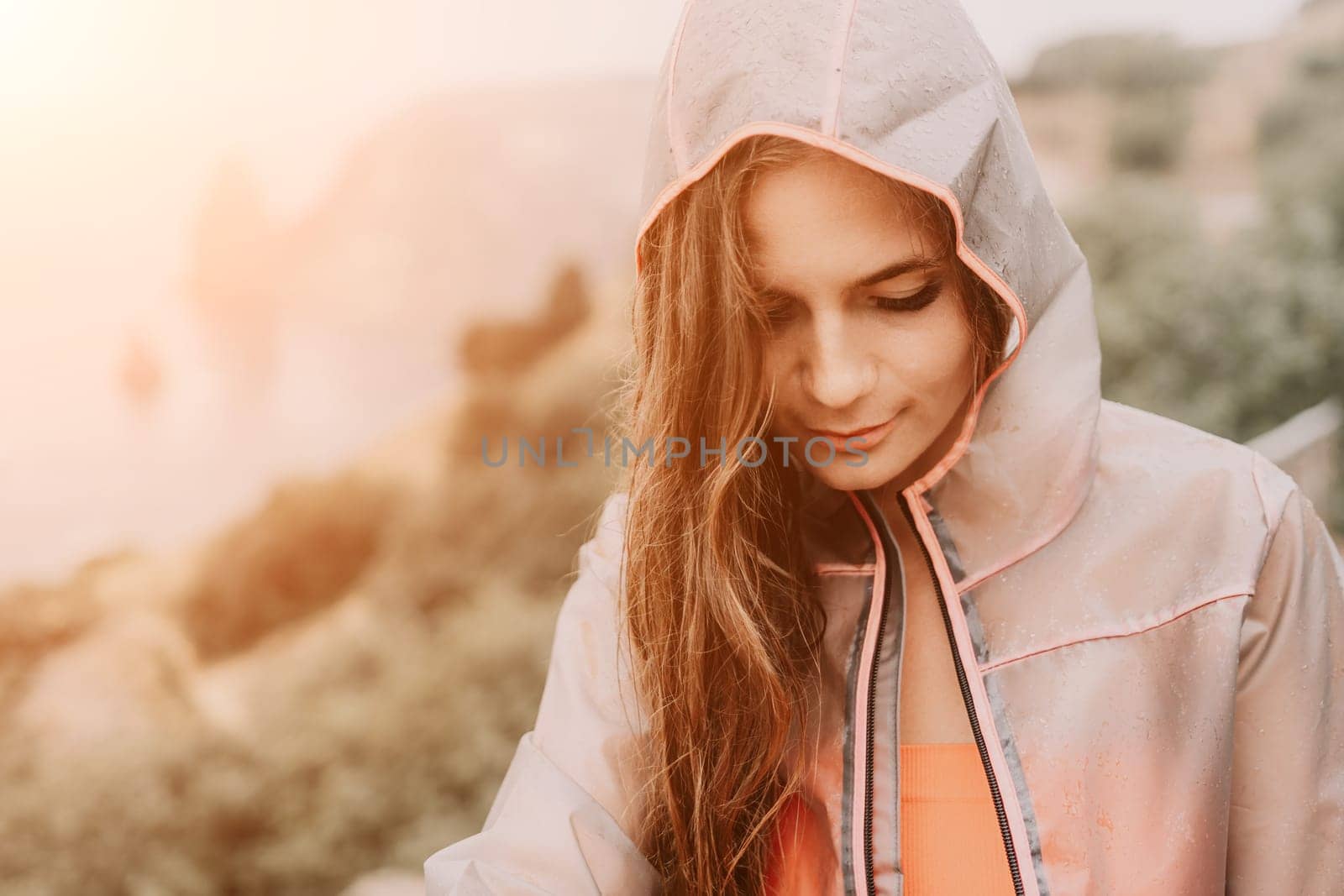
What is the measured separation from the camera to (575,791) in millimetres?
1075

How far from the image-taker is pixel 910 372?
1.02 metres

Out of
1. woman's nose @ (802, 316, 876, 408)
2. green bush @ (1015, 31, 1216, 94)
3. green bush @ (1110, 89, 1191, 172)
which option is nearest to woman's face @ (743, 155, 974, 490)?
woman's nose @ (802, 316, 876, 408)

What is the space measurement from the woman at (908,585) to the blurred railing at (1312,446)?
3.05m

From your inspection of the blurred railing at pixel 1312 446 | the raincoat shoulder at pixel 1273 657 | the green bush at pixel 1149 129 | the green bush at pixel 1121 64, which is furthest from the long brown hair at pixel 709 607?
the green bush at pixel 1149 129

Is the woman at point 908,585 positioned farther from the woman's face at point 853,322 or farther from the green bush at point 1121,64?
the green bush at point 1121,64

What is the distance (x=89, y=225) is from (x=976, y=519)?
255 centimetres

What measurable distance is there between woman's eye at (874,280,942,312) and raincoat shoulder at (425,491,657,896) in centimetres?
46

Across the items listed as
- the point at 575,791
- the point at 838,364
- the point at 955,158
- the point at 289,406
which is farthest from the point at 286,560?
the point at 955,158

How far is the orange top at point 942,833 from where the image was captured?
105 cm

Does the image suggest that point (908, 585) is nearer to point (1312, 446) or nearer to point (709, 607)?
point (709, 607)

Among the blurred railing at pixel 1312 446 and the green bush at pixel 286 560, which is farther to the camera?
the blurred railing at pixel 1312 446

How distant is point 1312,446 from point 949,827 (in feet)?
12.4

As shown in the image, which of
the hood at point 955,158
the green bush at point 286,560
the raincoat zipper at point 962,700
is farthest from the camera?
the green bush at point 286,560

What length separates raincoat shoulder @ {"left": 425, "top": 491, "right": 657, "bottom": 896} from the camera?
3.35 ft
